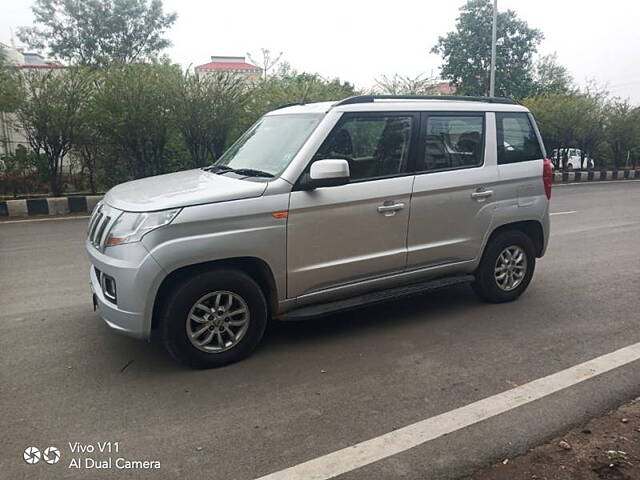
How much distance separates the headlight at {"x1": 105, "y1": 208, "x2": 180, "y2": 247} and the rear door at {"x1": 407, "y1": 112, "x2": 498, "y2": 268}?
6.71ft

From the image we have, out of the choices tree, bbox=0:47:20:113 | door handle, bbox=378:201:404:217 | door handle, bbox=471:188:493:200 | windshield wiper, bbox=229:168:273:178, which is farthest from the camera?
tree, bbox=0:47:20:113

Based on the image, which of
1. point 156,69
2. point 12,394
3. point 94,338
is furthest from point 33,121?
point 12,394

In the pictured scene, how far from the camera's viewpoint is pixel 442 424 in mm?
3088

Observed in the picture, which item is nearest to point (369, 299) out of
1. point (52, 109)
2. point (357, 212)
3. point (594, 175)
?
point (357, 212)

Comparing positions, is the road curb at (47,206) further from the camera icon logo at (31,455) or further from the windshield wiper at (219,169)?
the camera icon logo at (31,455)

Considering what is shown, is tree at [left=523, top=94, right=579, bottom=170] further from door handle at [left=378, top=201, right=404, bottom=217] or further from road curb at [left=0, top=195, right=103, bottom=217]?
door handle at [left=378, top=201, right=404, bottom=217]

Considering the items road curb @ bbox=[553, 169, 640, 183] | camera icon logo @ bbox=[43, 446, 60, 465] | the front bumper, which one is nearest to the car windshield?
the front bumper

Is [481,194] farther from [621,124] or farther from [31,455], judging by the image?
[621,124]

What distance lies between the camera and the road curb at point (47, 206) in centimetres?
1084

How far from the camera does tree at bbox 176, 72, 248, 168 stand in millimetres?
12477

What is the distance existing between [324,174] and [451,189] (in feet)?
4.62

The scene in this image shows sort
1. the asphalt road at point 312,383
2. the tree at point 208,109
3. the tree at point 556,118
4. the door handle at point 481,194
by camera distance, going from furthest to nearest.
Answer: the tree at point 556,118 < the tree at point 208,109 < the door handle at point 481,194 < the asphalt road at point 312,383

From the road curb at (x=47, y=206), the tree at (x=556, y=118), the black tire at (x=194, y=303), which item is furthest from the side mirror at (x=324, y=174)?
the tree at (x=556, y=118)

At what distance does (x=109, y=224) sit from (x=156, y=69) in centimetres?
980
